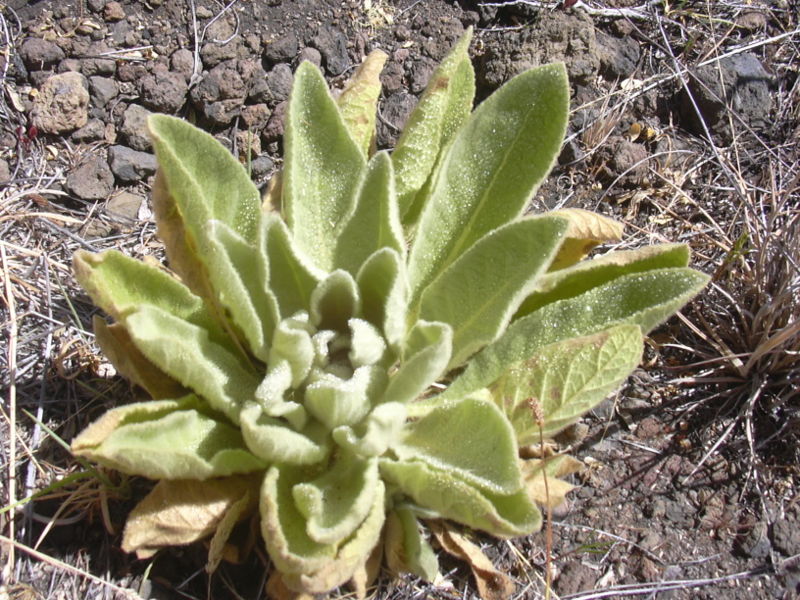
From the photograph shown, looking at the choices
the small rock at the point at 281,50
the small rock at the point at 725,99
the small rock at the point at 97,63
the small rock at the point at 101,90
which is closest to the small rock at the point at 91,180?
the small rock at the point at 101,90

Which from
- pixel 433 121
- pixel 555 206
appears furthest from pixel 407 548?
pixel 555 206

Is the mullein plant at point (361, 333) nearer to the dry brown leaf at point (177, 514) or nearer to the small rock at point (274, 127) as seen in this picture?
the dry brown leaf at point (177, 514)

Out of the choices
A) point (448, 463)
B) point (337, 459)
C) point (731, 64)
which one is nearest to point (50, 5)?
point (337, 459)

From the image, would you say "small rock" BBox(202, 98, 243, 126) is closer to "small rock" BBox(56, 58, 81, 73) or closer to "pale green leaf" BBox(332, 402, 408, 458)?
"small rock" BBox(56, 58, 81, 73)

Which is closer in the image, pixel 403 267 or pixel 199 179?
pixel 403 267

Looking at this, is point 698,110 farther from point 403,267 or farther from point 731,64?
point 403,267

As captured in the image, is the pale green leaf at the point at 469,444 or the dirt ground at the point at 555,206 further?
the dirt ground at the point at 555,206

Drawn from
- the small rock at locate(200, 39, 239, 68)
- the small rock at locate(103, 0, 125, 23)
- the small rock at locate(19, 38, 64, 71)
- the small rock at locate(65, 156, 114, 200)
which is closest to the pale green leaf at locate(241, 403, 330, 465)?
the small rock at locate(65, 156, 114, 200)

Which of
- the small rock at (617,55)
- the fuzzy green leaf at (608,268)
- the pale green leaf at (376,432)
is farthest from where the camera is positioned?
the small rock at (617,55)
